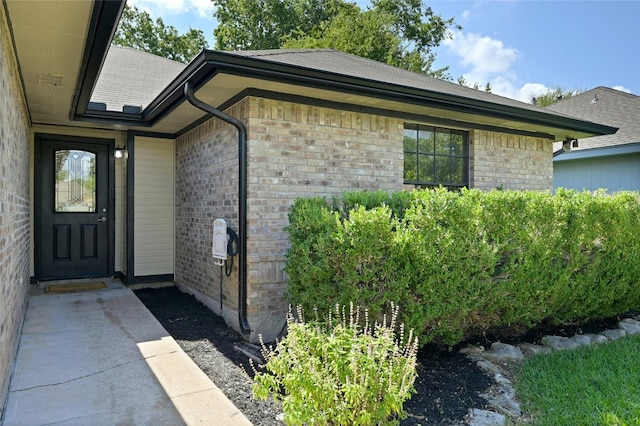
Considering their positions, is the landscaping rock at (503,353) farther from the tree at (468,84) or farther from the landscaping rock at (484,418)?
the tree at (468,84)

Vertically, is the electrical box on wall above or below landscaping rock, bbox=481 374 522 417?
above

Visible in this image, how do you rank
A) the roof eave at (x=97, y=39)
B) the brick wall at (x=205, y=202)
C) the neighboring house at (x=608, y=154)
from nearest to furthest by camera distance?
the roof eave at (x=97, y=39) → the brick wall at (x=205, y=202) → the neighboring house at (x=608, y=154)

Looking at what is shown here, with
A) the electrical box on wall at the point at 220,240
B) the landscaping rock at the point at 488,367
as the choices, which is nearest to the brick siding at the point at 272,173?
the electrical box on wall at the point at 220,240

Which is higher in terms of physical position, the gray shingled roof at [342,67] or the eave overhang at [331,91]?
the gray shingled roof at [342,67]

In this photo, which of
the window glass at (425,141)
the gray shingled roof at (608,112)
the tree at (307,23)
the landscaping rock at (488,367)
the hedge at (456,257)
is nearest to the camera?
the hedge at (456,257)

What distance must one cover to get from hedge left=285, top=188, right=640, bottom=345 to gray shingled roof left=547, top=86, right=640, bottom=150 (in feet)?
21.4

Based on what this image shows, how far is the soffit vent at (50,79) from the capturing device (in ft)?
13.3

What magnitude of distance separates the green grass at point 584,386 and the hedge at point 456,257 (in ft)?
1.69

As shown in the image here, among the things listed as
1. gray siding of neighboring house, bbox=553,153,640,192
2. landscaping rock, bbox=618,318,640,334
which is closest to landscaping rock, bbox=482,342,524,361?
landscaping rock, bbox=618,318,640,334

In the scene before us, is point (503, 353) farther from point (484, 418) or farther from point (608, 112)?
point (608, 112)

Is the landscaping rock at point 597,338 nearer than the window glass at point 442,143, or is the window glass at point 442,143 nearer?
the landscaping rock at point 597,338

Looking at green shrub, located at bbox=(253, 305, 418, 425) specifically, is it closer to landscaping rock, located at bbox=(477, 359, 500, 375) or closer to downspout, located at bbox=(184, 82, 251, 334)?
landscaping rock, located at bbox=(477, 359, 500, 375)

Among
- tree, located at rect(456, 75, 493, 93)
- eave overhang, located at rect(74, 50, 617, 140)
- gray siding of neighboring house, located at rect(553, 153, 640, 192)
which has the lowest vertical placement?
gray siding of neighboring house, located at rect(553, 153, 640, 192)

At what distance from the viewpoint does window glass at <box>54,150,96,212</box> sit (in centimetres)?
682
